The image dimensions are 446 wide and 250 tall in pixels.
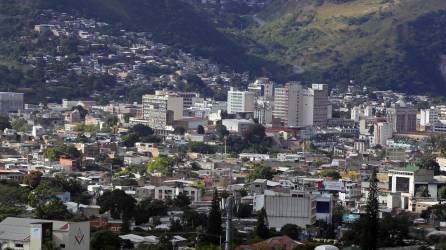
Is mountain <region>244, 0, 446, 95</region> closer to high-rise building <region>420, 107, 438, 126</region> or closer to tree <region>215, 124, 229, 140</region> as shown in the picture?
high-rise building <region>420, 107, 438, 126</region>

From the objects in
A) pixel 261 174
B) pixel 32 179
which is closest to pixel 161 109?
pixel 261 174

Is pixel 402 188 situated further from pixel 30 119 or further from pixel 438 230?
pixel 30 119

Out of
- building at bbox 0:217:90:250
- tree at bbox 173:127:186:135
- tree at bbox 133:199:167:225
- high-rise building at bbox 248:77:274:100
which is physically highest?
high-rise building at bbox 248:77:274:100

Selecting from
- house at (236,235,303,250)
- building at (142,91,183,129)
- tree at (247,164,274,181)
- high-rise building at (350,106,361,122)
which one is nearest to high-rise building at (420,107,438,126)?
high-rise building at (350,106,361,122)

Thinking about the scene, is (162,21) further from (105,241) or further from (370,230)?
(370,230)

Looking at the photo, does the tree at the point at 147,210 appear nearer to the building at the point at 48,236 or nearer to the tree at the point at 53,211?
the tree at the point at 53,211

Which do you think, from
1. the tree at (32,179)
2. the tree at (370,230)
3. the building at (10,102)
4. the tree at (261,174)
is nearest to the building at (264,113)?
the building at (10,102)

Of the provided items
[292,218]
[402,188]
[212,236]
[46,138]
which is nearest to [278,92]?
[46,138]
